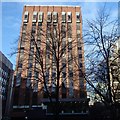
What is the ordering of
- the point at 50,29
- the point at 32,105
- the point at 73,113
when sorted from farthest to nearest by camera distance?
the point at 32,105 < the point at 73,113 < the point at 50,29

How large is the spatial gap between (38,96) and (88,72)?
44927 millimetres

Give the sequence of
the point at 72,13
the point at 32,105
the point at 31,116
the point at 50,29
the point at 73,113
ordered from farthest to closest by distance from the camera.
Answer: the point at 72,13, the point at 32,105, the point at 73,113, the point at 31,116, the point at 50,29

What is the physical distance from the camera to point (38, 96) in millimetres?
60812

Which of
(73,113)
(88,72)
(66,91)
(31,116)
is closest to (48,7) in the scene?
(66,91)

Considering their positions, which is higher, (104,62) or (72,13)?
(72,13)

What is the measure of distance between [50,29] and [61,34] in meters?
1.24

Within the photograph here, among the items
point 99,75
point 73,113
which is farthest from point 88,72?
point 73,113

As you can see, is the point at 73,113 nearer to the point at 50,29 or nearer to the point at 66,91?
the point at 66,91

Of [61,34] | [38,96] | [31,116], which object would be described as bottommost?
[31,116]

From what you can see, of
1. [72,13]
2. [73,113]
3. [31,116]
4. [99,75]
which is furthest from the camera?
[72,13]

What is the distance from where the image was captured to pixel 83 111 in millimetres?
46062

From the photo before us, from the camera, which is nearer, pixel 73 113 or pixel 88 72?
pixel 88 72

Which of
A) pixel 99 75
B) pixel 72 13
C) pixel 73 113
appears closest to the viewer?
pixel 99 75

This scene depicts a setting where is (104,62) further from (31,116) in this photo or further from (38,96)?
(38,96)
